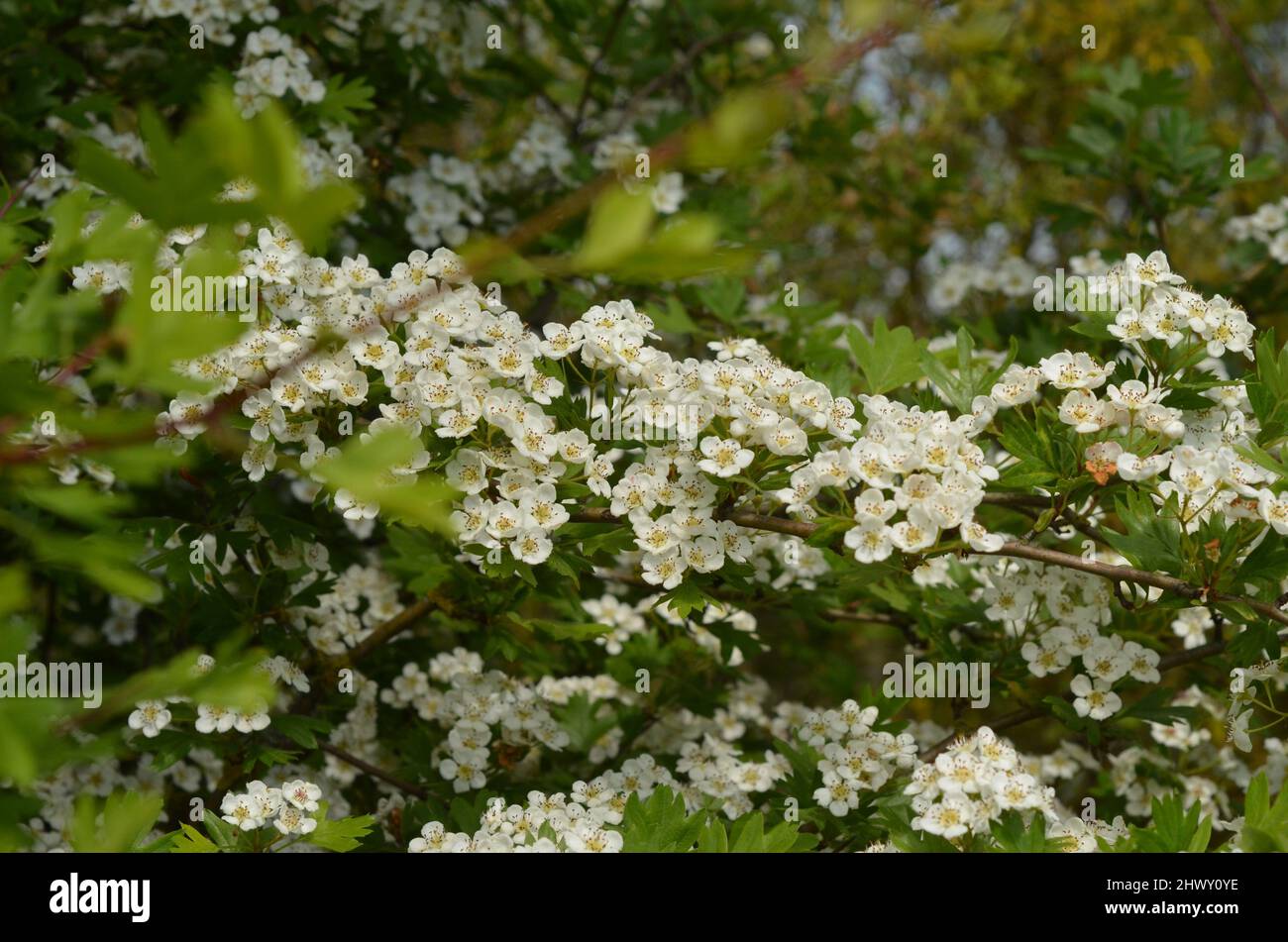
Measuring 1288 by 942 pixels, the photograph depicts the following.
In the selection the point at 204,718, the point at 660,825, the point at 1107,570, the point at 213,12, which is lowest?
the point at 660,825

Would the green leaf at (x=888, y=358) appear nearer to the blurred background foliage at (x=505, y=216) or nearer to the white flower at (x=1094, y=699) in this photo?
the blurred background foliage at (x=505, y=216)

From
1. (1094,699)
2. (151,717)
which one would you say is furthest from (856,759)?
(151,717)

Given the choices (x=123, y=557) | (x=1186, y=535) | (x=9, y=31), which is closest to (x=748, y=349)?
(x=1186, y=535)

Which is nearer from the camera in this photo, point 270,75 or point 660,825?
Answer: point 660,825

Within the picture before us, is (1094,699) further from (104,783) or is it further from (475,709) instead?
(104,783)

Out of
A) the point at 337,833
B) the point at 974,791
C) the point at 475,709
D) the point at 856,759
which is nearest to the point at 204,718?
the point at 337,833

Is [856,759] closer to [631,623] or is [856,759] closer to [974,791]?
[974,791]

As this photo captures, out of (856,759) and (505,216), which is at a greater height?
(505,216)

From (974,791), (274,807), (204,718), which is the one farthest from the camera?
(204,718)

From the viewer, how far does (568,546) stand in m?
2.20

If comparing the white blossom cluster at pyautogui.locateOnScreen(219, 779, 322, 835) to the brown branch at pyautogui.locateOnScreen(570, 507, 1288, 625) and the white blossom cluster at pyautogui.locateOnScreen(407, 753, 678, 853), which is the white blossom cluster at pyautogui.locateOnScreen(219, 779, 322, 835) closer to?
the white blossom cluster at pyautogui.locateOnScreen(407, 753, 678, 853)

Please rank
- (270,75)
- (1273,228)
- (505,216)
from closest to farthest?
(270,75) < (1273,228) < (505,216)

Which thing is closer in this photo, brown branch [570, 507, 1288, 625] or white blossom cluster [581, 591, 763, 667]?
brown branch [570, 507, 1288, 625]

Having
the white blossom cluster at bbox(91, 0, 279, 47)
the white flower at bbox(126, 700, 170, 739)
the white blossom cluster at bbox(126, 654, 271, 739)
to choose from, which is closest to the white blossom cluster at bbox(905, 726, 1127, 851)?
the white blossom cluster at bbox(126, 654, 271, 739)
